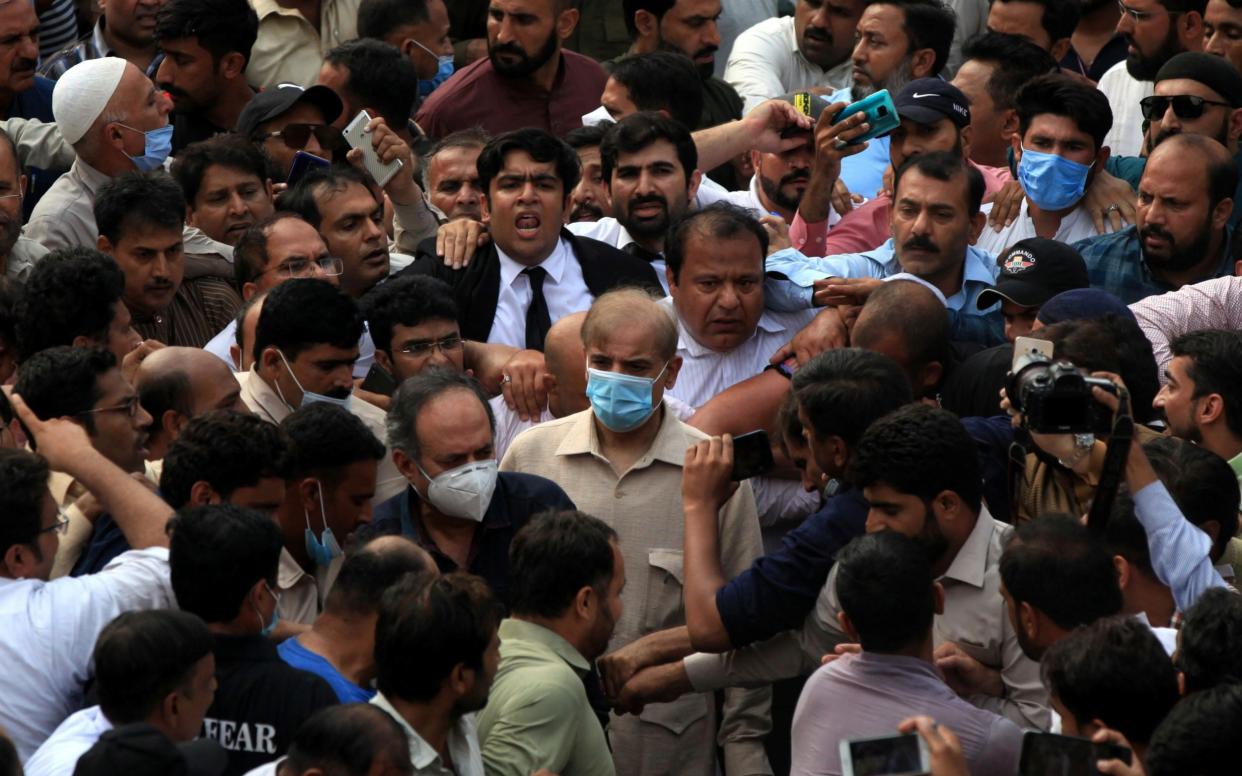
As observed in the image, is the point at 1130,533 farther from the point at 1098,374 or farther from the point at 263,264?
the point at 263,264

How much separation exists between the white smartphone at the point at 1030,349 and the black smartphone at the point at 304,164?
4062 millimetres

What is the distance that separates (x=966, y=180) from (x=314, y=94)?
314cm

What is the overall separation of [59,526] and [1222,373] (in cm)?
379

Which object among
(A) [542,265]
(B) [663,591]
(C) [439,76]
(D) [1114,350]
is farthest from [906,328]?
(C) [439,76]

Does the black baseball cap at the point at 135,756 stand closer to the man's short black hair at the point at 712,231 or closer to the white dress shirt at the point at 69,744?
the white dress shirt at the point at 69,744

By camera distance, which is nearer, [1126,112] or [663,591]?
[663,591]

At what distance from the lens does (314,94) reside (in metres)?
9.74

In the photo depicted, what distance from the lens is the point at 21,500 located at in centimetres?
562

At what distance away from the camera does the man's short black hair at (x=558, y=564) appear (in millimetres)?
5941

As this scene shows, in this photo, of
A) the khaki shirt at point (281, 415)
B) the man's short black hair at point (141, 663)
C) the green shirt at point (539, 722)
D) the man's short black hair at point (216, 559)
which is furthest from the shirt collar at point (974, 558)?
the man's short black hair at point (141, 663)

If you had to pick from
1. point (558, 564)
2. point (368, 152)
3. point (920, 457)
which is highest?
point (920, 457)

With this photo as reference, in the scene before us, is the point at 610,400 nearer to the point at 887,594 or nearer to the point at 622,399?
the point at 622,399

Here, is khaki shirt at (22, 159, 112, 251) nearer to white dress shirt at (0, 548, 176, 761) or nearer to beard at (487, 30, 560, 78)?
beard at (487, 30, 560, 78)

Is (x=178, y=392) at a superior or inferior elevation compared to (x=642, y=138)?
superior
